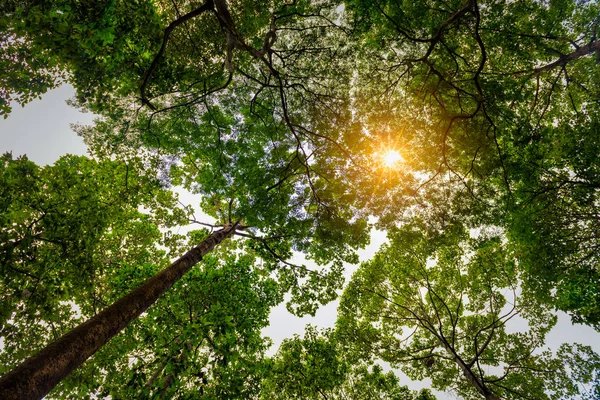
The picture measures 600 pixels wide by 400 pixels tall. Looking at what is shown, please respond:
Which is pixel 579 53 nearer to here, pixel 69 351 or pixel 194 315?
pixel 69 351

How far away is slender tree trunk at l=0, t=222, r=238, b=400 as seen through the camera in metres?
2.25

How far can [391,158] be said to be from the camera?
908cm

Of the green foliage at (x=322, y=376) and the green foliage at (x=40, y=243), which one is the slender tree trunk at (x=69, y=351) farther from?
the green foliage at (x=322, y=376)

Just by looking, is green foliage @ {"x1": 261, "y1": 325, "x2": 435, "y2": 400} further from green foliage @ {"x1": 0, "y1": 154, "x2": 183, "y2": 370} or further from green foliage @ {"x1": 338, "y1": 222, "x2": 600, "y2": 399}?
green foliage @ {"x1": 0, "y1": 154, "x2": 183, "y2": 370}

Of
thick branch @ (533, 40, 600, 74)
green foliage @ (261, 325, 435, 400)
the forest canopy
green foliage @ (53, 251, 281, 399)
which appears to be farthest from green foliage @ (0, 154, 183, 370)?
thick branch @ (533, 40, 600, 74)

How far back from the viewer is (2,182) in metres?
3.52

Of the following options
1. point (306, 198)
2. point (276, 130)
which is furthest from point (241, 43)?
point (306, 198)

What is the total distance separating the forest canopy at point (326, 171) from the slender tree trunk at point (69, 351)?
13 centimetres

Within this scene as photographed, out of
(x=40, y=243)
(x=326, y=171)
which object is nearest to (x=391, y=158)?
(x=326, y=171)

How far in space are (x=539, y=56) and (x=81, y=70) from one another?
40.9ft

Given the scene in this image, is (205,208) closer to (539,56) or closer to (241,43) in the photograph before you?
(241,43)

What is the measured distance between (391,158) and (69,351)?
951 cm

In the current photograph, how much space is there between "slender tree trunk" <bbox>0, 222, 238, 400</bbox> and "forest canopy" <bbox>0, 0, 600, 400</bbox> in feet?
0.42

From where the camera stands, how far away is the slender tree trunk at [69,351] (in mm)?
2248
